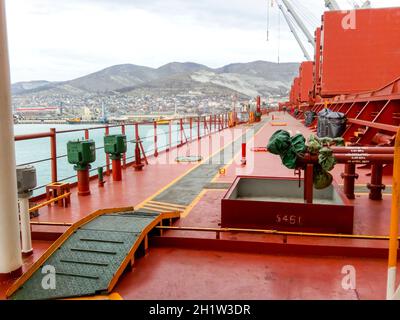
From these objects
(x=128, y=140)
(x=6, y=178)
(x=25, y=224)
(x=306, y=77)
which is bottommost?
(x=128, y=140)

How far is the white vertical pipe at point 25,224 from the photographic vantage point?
13.2 feet

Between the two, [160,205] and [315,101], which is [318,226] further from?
[315,101]

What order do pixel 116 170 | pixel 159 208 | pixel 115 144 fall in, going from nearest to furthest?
pixel 159 208 < pixel 115 144 < pixel 116 170

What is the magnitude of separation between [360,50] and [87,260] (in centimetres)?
1983

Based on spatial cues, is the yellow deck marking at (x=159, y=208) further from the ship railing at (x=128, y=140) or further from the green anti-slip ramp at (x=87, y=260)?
the ship railing at (x=128, y=140)

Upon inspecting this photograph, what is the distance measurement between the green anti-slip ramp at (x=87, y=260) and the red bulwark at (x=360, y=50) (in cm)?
1852

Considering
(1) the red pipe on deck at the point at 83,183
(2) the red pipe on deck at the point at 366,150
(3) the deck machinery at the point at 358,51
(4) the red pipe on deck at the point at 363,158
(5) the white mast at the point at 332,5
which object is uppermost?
(5) the white mast at the point at 332,5

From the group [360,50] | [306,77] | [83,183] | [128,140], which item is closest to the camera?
[83,183]

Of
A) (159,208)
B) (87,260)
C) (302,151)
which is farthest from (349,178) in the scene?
(87,260)

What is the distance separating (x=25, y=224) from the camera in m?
4.06

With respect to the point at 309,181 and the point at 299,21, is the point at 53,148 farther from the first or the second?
the point at 299,21

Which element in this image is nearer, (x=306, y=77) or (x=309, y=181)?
(x=309, y=181)

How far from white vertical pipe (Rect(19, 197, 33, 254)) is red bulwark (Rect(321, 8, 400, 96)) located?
19299 mm

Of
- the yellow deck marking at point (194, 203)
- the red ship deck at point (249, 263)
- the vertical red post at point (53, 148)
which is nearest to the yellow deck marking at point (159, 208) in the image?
the yellow deck marking at point (194, 203)
